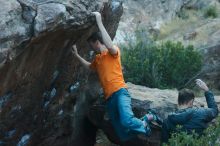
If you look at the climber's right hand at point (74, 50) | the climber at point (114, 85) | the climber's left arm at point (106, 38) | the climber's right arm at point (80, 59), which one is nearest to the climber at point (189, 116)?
the climber at point (114, 85)

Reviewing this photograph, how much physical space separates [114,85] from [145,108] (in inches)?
75.2

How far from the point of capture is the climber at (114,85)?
7402 millimetres

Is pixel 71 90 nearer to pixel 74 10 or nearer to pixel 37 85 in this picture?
pixel 37 85

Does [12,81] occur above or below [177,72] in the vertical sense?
above

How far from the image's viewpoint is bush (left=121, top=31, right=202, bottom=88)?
44.2ft

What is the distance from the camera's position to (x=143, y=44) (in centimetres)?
1438

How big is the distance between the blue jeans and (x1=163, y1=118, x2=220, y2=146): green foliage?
24.7 inches

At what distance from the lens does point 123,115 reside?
7.39 m

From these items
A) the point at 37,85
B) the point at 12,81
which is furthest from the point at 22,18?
the point at 37,85

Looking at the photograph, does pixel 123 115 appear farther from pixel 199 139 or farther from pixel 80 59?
pixel 80 59

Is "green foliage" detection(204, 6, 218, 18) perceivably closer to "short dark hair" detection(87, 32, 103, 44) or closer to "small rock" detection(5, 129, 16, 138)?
"short dark hair" detection(87, 32, 103, 44)

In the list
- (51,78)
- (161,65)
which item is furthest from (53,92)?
(161,65)

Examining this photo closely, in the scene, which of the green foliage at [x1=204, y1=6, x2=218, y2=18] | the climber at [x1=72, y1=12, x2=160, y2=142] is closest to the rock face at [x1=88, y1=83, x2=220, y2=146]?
the climber at [x1=72, y1=12, x2=160, y2=142]

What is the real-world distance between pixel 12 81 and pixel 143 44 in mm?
7823
